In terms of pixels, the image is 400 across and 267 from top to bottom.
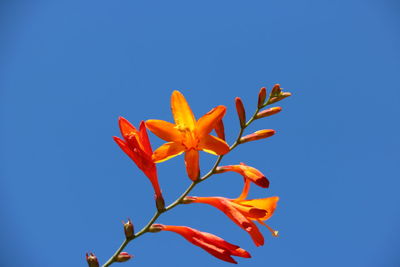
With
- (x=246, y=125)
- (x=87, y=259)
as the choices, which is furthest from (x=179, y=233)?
(x=246, y=125)

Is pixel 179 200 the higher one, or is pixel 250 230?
pixel 179 200

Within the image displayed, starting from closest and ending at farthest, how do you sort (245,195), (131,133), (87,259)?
(87,259) < (131,133) < (245,195)

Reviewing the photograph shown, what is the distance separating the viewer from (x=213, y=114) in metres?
3.08

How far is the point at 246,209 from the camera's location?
11.0ft

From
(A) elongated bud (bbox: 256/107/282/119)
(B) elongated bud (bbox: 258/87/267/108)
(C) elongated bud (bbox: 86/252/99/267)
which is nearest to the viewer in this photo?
(C) elongated bud (bbox: 86/252/99/267)

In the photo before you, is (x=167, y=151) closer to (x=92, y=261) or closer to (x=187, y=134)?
(x=187, y=134)

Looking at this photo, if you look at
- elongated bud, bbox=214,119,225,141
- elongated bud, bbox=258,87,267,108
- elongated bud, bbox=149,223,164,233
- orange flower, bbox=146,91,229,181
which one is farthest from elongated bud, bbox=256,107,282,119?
elongated bud, bbox=149,223,164,233

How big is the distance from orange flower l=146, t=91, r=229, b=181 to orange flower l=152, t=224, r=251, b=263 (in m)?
0.54

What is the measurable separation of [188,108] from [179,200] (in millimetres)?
779

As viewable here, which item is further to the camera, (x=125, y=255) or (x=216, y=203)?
(x=216, y=203)

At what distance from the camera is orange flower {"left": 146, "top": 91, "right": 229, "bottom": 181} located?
309 centimetres

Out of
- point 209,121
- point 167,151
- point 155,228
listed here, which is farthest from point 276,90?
point 155,228

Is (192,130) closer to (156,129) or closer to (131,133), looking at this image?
(156,129)

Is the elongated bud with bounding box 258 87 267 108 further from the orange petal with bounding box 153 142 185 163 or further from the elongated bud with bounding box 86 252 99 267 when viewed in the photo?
the elongated bud with bounding box 86 252 99 267
